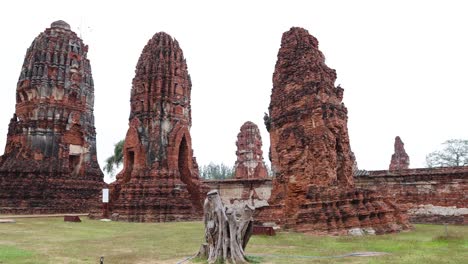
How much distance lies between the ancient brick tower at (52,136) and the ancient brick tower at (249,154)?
1665 centimetres

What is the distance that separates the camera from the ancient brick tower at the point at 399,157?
3544cm

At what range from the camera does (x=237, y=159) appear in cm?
4328

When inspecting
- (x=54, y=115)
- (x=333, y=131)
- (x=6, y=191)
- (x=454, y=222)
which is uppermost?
(x=54, y=115)

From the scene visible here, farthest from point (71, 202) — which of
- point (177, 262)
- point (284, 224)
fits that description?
A: point (177, 262)

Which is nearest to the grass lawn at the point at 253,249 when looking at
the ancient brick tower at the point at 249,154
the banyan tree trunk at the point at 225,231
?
the banyan tree trunk at the point at 225,231

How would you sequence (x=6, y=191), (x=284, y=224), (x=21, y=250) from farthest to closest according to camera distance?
1. (x=6, y=191)
2. (x=284, y=224)
3. (x=21, y=250)

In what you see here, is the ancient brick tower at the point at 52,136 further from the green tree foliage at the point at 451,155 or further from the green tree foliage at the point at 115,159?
the green tree foliage at the point at 451,155

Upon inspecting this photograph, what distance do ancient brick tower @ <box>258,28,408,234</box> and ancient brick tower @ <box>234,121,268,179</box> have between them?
25163 mm

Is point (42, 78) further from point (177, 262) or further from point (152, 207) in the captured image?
point (177, 262)

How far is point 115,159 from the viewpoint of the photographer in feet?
154

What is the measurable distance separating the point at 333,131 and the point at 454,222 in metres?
8.09

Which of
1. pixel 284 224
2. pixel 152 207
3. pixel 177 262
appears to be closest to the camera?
pixel 177 262

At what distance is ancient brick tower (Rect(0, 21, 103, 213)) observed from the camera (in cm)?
2589

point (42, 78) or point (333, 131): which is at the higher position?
point (42, 78)
